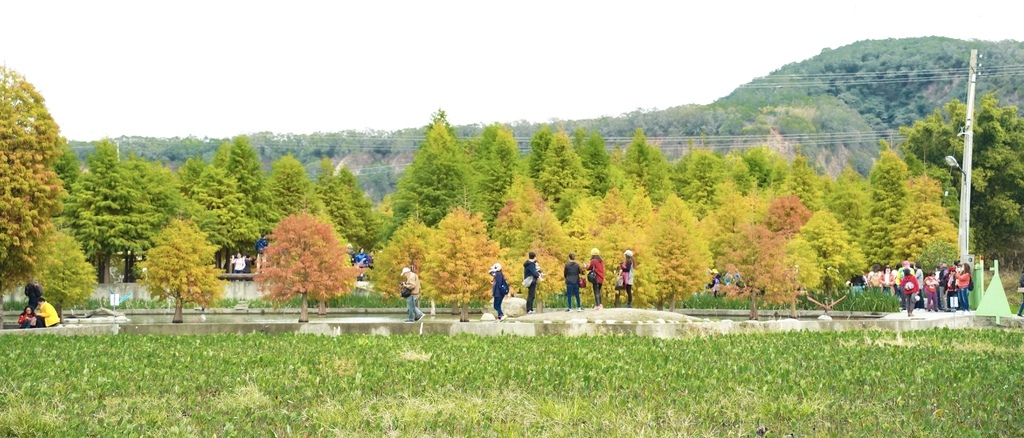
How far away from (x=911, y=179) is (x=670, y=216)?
56.5ft

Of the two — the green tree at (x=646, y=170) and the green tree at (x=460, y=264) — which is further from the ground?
the green tree at (x=646, y=170)

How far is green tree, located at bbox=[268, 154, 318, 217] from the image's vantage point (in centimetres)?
6284

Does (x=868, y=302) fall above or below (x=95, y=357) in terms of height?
below

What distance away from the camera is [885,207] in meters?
55.3

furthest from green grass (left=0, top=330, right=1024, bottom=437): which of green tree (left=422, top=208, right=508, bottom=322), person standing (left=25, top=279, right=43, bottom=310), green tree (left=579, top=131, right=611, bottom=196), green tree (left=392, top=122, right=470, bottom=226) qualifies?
green tree (left=579, top=131, right=611, bottom=196)

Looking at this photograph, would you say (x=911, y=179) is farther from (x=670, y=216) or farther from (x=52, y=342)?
(x=52, y=342)

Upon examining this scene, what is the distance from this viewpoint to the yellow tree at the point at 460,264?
35.6m

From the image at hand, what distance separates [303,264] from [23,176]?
34.9ft

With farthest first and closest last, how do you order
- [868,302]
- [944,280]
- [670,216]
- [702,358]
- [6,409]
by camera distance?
[670,216] < [868,302] < [944,280] < [702,358] < [6,409]

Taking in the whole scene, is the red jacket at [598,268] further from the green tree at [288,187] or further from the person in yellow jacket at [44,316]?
the green tree at [288,187]

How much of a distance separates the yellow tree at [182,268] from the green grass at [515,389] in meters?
16.9

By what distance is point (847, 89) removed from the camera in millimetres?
197375

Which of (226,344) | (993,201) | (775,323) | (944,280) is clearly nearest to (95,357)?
(226,344)

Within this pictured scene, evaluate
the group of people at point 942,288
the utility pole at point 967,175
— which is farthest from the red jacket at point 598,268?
the utility pole at point 967,175
